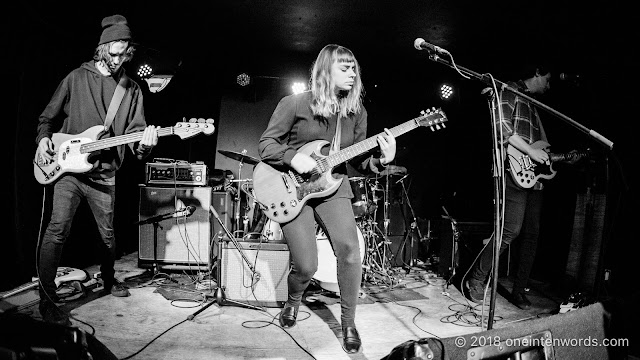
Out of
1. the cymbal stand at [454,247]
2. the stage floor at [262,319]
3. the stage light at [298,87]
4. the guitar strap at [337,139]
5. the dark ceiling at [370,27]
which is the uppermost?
the dark ceiling at [370,27]

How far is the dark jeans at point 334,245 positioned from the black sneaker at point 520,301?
2293mm

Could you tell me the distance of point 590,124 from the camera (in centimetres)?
523

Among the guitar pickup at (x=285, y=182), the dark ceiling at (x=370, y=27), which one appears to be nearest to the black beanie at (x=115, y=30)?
the dark ceiling at (x=370, y=27)

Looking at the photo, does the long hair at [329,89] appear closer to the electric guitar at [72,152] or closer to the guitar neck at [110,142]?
the guitar neck at [110,142]

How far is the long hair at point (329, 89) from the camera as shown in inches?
129

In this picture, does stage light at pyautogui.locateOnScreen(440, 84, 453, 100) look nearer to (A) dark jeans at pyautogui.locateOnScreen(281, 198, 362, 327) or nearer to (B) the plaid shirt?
(B) the plaid shirt

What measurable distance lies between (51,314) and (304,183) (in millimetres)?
2292

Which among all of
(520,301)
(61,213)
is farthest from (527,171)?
(61,213)

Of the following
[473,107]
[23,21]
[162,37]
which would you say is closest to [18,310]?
[23,21]

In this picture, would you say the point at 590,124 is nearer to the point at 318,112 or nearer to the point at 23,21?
the point at 318,112

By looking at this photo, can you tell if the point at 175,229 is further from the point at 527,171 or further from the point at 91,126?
the point at 527,171

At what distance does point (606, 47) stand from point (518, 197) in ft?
7.22

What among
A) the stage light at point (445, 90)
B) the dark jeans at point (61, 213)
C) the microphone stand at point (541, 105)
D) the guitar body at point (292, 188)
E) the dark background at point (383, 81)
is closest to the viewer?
the microphone stand at point (541, 105)

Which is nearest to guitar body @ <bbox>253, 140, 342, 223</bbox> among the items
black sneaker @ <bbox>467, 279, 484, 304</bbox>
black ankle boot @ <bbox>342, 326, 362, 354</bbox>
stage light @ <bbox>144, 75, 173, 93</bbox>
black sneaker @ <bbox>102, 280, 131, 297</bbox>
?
black ankle boot @ <bbox>342, 326, 362, 354</bbox>
